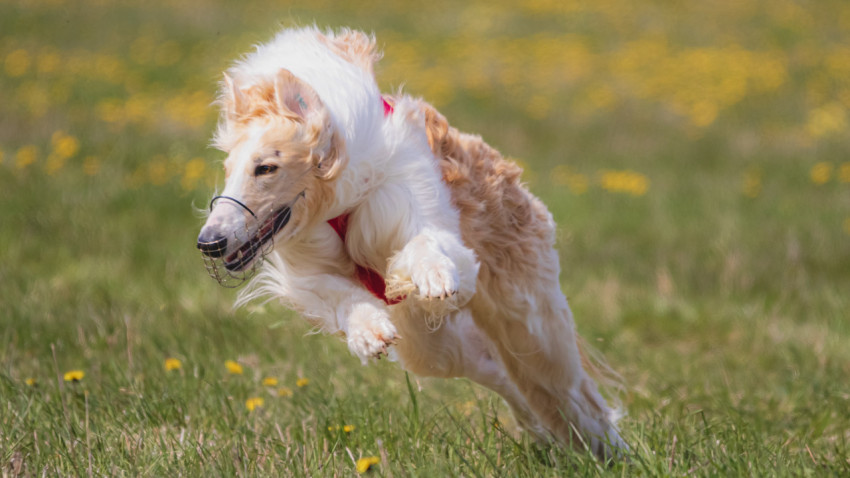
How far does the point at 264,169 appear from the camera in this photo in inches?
114

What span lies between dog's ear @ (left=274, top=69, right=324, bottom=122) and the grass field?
74 centimetres

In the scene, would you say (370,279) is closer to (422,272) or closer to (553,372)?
(422,272)

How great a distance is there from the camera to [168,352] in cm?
450

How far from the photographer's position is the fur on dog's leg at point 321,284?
302 centimetres

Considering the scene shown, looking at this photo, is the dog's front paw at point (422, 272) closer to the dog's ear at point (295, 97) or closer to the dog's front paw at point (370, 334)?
the dog's front paw at point (370, 334)

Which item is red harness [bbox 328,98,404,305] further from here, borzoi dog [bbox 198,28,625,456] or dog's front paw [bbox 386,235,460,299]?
dog's front paw [bbox 386,235,460,299]

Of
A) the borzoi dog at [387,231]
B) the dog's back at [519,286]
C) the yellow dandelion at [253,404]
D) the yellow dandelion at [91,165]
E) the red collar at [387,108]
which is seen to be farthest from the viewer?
the yellow dandelion at [91,165]

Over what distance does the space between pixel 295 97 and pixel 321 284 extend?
609mm

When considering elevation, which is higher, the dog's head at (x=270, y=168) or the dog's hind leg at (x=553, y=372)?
the dog's head at (x=270, y=168)

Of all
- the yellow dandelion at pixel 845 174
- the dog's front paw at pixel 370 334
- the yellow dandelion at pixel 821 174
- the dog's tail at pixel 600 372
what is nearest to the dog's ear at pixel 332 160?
the dog's front paw at pixel 370 334

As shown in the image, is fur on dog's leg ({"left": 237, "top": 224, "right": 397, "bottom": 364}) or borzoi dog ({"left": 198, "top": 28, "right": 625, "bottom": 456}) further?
fur on dog's leg ({"left": 237, "top": 224, "right": 397, "bottom": 364})

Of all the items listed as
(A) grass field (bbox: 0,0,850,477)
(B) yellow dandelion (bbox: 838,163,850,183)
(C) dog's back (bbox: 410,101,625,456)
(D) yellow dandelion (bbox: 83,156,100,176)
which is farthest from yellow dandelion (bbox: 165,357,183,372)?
(B) yellow dandelion (bbox: 838,163,850,183)

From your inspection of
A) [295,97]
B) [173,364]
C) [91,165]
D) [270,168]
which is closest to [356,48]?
[295,97]

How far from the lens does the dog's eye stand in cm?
290
